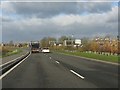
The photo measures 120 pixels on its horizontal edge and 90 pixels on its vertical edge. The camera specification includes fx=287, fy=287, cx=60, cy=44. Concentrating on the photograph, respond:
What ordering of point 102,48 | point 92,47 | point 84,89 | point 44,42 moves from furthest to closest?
A: point 44,42 → point 92,47 → point 102,48 → point 84,89

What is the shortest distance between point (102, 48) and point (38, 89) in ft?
205

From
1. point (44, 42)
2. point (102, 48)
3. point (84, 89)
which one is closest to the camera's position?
point (84, 89)

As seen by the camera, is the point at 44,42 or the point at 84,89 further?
the point at 44,42

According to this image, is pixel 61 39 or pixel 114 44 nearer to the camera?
pixel 114 44

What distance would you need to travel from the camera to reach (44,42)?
197125 millimetres

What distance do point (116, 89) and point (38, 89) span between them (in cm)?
301

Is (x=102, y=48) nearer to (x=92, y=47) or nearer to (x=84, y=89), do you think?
(x=92, y=47)

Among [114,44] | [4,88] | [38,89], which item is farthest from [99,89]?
[114,44]

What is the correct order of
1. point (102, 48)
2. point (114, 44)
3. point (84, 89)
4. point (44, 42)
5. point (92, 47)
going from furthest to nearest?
point (44, 42) < point (92, 47) < point (102, 48) < point (114, 44) < point (84, 89)

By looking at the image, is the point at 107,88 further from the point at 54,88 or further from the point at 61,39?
the point at 61,39

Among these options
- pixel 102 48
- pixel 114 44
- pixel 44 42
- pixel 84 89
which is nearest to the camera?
pixel 84 89

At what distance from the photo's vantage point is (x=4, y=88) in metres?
11.4

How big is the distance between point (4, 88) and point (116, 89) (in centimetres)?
439

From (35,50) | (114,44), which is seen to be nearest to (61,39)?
(35,50)
